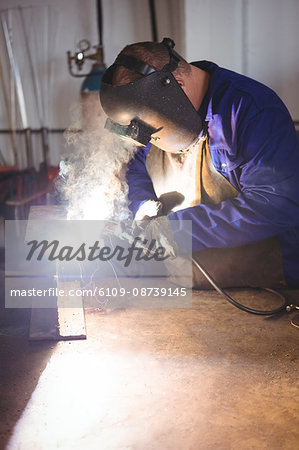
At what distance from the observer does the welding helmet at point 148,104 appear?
206 cm

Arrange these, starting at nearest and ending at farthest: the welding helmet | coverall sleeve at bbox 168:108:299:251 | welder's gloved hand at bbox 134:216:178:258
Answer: the welding helmet, coverall sleeve at bbox 168:108:299:251, welder's gloved hand at bbox 134:216:178:258

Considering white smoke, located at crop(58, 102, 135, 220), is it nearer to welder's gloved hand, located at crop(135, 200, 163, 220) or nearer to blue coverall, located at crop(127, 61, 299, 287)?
welder's gloved hand, located at crop(135, 200, 163, 220)

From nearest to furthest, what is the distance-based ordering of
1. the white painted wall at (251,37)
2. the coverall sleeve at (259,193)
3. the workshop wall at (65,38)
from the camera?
the coverall sleeve at (259,193), the white painted wall at (251,37), the workshop wall at (65,38)

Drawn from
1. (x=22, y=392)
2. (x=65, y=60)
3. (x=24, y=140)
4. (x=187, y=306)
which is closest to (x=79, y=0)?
(x=65, y=60)

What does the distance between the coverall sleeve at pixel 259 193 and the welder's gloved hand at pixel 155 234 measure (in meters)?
0.04

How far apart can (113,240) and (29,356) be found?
2.46ft

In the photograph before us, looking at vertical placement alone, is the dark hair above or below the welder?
above

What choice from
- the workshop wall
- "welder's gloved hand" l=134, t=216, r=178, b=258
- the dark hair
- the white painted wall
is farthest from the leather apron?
the workshop wall

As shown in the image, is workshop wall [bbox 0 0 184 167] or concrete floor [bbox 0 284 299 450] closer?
concrete floor [bbox 0 284 299 450]

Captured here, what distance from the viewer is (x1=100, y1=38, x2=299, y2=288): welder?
2.11 metres

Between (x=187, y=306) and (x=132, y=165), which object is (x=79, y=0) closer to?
(x=132, y=165)

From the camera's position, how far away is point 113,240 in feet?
8.05

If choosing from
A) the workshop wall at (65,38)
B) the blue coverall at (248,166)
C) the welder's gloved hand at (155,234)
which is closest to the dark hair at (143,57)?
the blue coverall at (248,166)

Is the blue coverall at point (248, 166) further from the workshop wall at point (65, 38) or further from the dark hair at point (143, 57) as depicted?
the workshop wall at point (65, 38)
